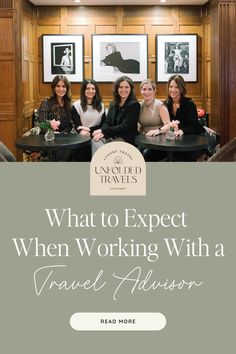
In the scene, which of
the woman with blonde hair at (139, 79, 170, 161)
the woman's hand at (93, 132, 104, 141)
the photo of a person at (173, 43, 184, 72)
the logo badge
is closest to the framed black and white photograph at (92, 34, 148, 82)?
the photo of a person at (173, 43, 184, 72)

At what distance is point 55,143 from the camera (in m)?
4.77

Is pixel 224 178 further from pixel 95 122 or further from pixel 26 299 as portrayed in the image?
pixel 95 122

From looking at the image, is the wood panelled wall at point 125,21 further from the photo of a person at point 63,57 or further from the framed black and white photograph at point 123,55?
the photo of a person at point 63,57

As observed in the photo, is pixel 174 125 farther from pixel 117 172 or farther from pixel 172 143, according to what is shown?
pixel 117 172

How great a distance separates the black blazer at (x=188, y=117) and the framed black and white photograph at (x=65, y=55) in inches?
115

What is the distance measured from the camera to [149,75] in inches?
311

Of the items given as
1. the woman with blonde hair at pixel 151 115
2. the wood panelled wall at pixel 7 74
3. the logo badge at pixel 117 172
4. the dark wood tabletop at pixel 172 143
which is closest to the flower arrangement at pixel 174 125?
the dark wood tabletop at pixel 172 143

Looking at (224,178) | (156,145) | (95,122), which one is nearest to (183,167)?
(224,178)

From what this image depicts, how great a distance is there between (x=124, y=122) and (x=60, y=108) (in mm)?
800

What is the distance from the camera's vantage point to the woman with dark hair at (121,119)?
206 inches

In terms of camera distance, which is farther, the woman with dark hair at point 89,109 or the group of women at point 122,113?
the woman with dark hair at point 89,109

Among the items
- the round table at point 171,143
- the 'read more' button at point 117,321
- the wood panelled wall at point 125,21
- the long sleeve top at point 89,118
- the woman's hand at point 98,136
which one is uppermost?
the wood panelled wall at point 125,21

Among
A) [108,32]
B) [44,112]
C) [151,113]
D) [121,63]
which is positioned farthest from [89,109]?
[108,32]

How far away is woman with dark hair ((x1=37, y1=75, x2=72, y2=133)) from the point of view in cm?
558
